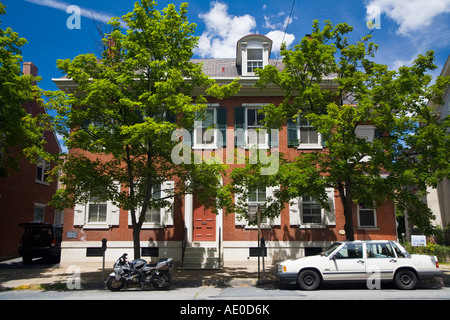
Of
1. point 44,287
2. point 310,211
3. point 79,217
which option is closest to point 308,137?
point 310,211

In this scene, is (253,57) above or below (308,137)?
above

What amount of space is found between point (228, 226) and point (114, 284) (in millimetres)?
6710

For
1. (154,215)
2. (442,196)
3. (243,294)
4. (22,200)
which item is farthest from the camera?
(442,196)

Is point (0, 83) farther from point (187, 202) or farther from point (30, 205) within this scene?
point (30, 205)

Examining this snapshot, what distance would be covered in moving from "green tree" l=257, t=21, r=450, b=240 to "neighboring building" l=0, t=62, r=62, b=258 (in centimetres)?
1397

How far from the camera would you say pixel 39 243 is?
1786cm

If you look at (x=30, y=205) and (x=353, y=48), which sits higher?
(x=353, y=48)

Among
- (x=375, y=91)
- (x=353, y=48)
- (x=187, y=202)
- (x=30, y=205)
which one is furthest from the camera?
(x=30, y=205)

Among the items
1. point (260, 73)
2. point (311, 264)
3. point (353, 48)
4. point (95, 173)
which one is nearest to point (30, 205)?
point (95, 173)

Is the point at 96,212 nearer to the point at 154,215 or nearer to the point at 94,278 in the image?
the point at 154,215

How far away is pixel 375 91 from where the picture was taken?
39.8ft

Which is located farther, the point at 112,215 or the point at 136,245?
the point at 112,215

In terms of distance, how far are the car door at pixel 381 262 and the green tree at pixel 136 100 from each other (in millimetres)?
5126

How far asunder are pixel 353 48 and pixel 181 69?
5922 millimetres
